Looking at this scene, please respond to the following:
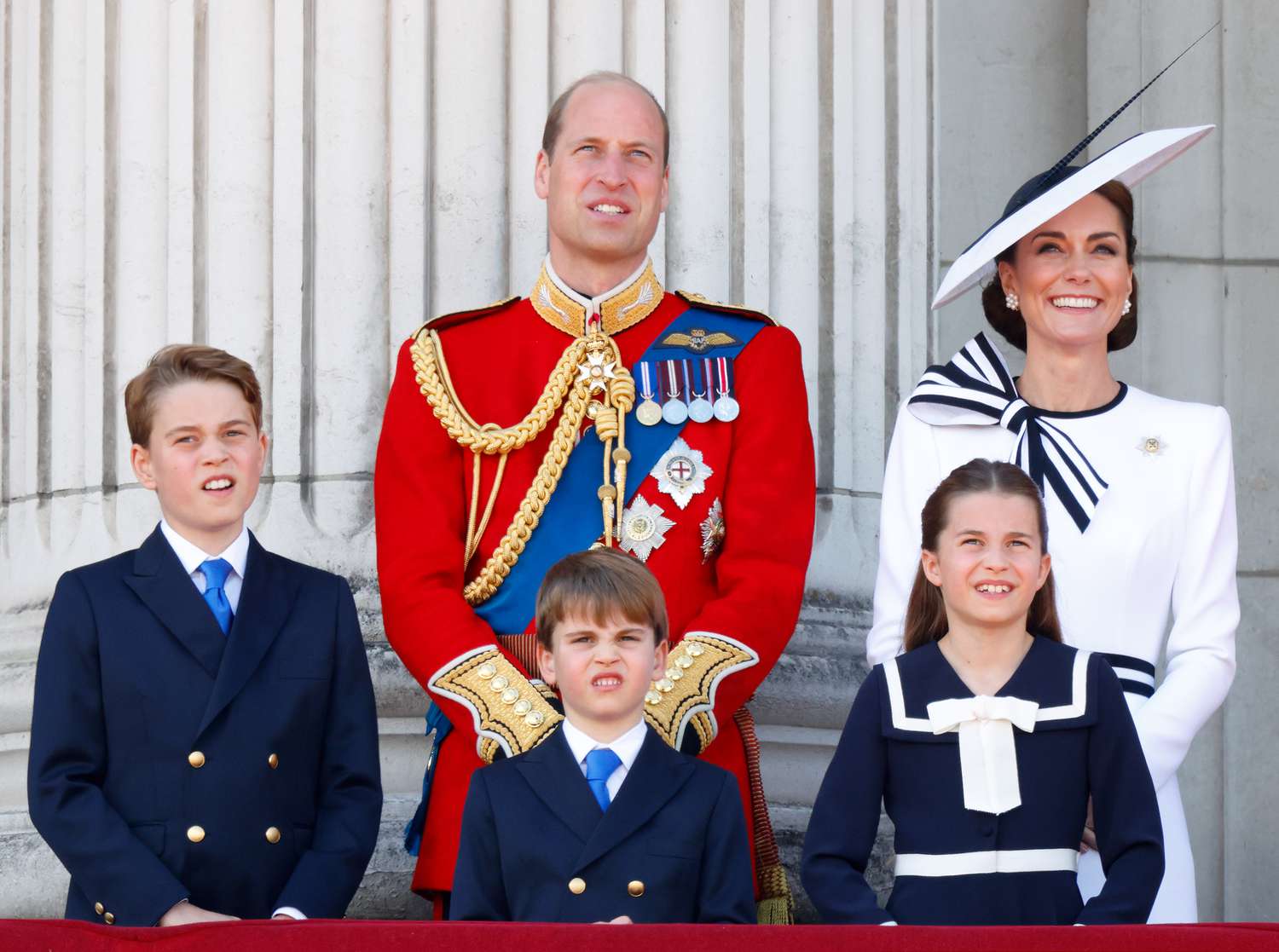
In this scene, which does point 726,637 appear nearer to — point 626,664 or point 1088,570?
point 626,664

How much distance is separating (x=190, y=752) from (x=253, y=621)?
9.2 inches

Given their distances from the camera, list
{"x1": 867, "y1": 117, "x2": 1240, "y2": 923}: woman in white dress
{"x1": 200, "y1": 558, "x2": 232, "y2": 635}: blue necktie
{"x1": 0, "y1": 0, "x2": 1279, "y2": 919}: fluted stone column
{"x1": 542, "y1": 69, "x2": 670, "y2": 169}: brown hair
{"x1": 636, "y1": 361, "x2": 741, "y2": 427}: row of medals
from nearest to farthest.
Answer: {"x1": 200, "y1": 558, "x2": 232, "y2": 635}: blue necktie, {"x1": 867, "y1": 117, "x2": 1240, "y2": 923}: woman in white dress, {"x1": 636, "y1": 361, "x2": 741, "y2": 427}: row of medals, {"x1": 542, "y1": 69, "x2": 670, "y2": 169}: brown hair, {"x1": 0, "y1": 0, "x2": 1279, "y2": 919}: fluted stone column

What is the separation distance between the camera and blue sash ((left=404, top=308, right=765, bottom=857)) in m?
4.06

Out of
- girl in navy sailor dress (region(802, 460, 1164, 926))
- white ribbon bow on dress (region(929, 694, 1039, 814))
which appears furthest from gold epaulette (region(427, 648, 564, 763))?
white ribbon bow on dress (region(929, 694, 1039, 814))

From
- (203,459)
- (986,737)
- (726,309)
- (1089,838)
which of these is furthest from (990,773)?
(203,459)

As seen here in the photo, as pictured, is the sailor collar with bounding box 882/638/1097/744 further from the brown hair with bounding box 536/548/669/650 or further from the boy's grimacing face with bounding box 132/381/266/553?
the boy's grimacing face with bounding box 132/381/266/553

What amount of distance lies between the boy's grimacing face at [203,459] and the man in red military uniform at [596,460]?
1.23ft

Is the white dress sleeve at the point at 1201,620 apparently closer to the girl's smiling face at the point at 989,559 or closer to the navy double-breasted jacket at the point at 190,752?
the girl's smiling face at the point at 989,559

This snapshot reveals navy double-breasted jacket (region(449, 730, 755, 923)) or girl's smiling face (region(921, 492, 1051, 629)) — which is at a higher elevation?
girl's smiling face (region(921, 492, 1051, 629))

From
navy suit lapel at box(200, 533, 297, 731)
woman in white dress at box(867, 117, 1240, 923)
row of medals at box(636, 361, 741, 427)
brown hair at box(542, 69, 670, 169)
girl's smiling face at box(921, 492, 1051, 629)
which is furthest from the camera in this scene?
brown hair at box(542, 69, 670, 169)

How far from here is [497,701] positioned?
379 centimetres

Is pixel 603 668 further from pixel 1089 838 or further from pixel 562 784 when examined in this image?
pixel 1089 838

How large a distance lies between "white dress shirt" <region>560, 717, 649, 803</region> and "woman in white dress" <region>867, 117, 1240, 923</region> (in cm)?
56

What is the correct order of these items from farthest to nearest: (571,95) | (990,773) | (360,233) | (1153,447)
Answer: (360,233) < (571,95) < (1153,447) < (990,773)
